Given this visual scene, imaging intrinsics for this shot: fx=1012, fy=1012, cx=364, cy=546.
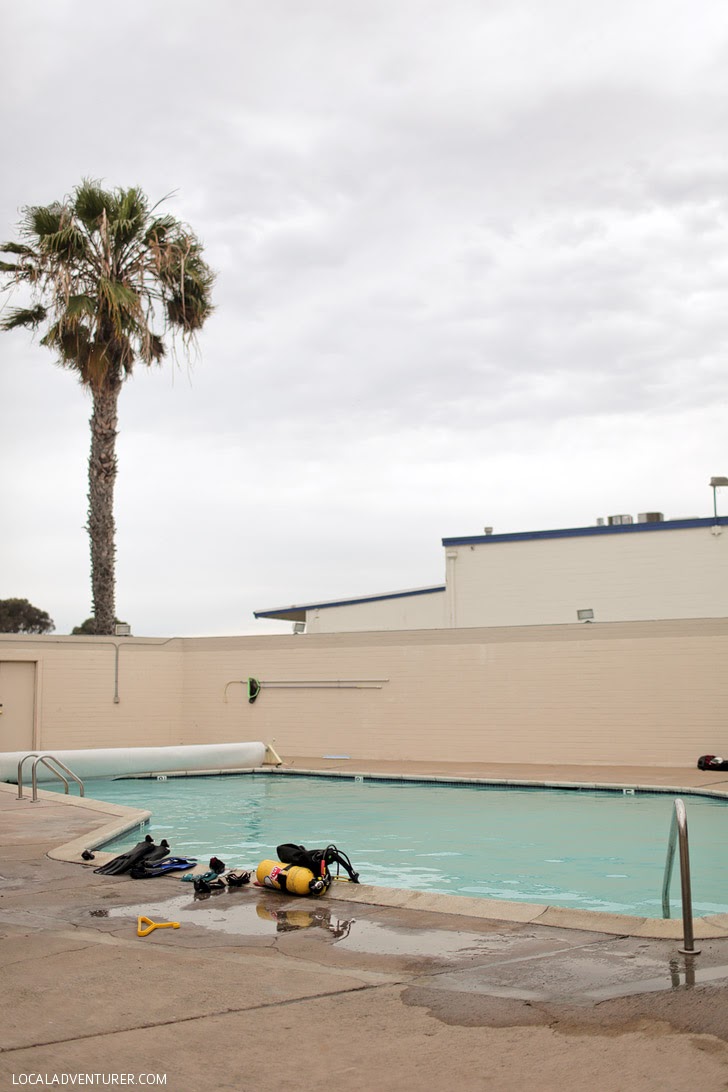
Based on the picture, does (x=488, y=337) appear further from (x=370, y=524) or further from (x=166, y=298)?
(x=370, y=524)

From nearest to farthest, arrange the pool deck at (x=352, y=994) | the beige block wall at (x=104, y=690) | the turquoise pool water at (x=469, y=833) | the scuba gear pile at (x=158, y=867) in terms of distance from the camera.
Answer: the pool deck at (x=352, y=994) < the scuba gear pile at (x=158, y=867) < the turquoise pool water at (x=469, y=833) < the beige block wall at (x=104, y=690)

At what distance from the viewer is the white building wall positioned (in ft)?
96.5

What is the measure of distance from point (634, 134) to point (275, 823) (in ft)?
35.2

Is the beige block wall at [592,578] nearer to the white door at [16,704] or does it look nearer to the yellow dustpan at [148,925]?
the white door at [16,704]

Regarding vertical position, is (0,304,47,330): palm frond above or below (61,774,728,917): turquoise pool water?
above

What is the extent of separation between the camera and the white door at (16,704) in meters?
19.8

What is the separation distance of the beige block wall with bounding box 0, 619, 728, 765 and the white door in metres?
0.25

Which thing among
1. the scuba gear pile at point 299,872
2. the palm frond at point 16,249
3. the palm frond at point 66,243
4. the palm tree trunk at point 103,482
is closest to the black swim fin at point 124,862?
the scuba gear pile at point 299,872

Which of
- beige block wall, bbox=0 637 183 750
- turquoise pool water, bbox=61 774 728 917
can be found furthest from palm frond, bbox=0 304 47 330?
turquoise pool water, bbox=61 774 728 917

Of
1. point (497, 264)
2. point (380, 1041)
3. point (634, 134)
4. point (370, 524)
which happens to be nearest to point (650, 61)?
point (634, 134)

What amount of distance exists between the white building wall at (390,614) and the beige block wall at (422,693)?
7.88 meters

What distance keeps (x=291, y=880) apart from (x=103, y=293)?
15.8 m

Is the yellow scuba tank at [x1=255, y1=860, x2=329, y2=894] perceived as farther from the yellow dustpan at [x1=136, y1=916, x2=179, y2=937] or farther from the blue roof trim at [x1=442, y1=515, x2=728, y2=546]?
the blue roof trim at [x1=442, y1=515, x2=728, y2=546]

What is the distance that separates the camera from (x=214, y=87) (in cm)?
1371
